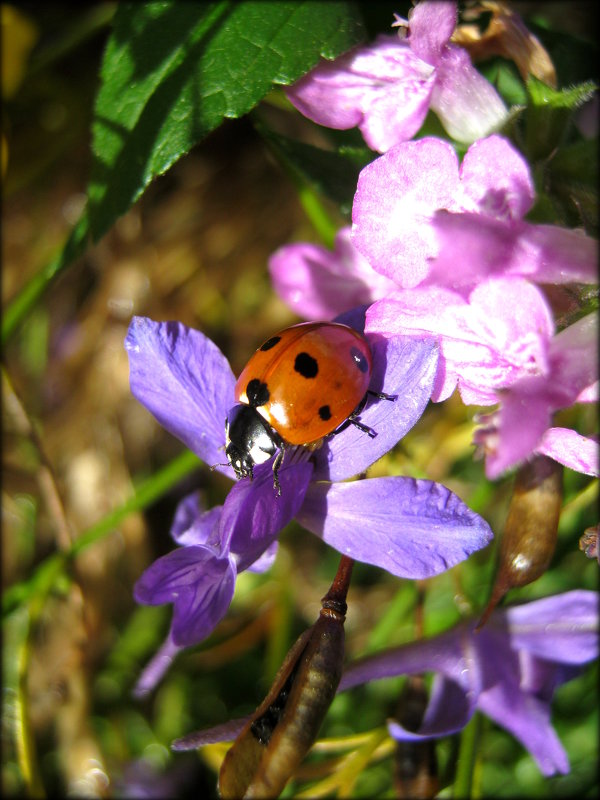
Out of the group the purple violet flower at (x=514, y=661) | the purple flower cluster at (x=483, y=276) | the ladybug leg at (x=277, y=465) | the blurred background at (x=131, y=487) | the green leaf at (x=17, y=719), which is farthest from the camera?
the blurred background at (x=131, y=487)

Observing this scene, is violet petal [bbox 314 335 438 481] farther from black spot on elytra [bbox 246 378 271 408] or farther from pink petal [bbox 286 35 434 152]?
pink petal [bbox 286 35 434 152]

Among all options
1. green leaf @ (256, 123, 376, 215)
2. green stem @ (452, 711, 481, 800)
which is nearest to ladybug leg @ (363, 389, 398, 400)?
green leaf @ (256, 123, 376, 215)

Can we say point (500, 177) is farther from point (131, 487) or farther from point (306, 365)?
point (131, 487)

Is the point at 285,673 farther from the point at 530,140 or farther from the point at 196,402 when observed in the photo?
the point at 530,140

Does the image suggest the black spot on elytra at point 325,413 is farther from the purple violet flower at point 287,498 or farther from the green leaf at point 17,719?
the green leaf at point 17,719

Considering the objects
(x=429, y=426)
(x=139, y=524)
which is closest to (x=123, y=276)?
(x=139, y=524)

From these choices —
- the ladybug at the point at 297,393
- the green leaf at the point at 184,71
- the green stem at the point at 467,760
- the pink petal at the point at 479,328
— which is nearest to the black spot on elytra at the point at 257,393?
the ladybug at the point at 297,393
